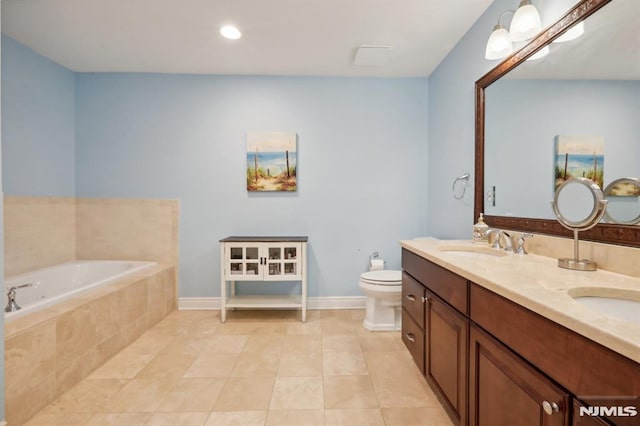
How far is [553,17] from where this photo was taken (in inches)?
56.1

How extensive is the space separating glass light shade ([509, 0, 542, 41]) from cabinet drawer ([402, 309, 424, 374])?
171 centimetres

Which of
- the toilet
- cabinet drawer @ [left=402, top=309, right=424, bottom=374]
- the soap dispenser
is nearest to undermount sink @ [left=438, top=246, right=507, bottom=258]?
the soap dispenser

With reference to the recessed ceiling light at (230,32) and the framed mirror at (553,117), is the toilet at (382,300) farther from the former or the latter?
the recessed ceiling light at (230,32)

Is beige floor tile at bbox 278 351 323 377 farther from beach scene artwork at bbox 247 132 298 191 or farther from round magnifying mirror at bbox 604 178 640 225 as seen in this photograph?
round magnifying mirror at bbox 604 178 640 225

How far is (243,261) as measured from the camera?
2.62 m

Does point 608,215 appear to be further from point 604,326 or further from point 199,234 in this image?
point 199,234

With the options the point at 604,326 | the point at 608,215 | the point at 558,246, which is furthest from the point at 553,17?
the point at 604,326

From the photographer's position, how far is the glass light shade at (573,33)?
127 cm

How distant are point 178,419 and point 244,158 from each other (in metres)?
2.17

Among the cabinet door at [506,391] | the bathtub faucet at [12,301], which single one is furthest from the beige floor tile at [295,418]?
the bathtub faucet at [12,301]

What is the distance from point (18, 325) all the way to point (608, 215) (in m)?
2.79

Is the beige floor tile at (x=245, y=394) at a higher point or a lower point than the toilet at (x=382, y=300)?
lower

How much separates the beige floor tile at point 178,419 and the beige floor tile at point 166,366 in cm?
36

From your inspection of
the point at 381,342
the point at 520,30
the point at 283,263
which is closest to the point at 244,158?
the point at 283,263
